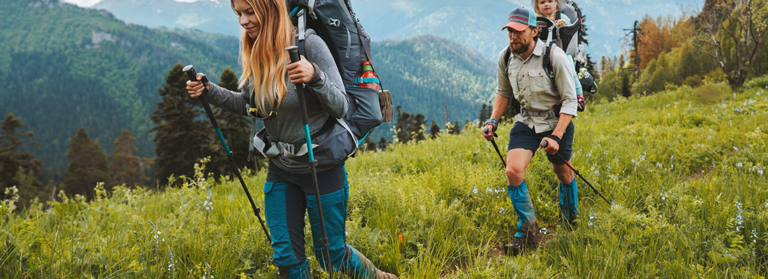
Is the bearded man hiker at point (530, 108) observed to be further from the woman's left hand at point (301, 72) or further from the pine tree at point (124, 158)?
the pine tree at point (124, 158)

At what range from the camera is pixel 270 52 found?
2.39 metres

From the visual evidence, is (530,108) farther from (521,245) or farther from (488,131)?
(521,245)

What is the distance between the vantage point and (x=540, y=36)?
4.15 meters

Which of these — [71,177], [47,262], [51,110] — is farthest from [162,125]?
[51,110]

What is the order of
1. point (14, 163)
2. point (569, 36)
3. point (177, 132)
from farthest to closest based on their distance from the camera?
point (14, 163) → point (177, 132) → point (569, 36)

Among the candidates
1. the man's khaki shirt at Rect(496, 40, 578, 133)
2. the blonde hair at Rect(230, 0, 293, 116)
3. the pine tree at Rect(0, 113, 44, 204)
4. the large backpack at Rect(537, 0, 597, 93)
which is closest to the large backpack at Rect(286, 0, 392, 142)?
the blonde hair at Rect(230, 0, 293, 116)

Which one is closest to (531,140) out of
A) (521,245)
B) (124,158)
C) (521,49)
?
(521,49)

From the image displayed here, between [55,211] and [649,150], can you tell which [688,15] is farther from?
[55,211]

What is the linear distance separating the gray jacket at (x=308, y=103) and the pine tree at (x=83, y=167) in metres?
76.1

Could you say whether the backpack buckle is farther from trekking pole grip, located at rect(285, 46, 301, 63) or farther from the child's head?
the child's head

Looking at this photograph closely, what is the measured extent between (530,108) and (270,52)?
2819mm

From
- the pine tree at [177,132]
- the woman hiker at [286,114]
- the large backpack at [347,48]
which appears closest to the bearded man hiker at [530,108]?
the large backpack at [347,48]

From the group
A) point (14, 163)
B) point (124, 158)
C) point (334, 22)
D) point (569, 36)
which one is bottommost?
point (124, 158)

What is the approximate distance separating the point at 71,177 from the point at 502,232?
84.1 meters
